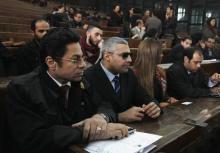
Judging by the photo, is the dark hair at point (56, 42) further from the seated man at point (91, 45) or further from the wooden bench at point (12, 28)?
the wooden bench at point (12, 28)

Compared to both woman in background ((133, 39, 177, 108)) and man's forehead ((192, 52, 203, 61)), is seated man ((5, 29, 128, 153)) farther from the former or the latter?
man's forehead ((192, 52, 203, 61))

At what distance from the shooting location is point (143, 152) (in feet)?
5.10

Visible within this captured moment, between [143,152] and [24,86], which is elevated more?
[24,86]

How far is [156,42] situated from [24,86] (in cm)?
177

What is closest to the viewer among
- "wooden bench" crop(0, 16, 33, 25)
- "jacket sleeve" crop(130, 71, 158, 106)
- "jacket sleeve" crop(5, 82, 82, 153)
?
"jacket sleeve" crop(5, 82, 82, 153)

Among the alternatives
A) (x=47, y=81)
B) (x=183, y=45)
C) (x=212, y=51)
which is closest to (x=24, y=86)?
(x=47, y=81)

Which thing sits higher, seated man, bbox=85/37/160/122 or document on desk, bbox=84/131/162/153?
seated man, bbox=85/37/160/122

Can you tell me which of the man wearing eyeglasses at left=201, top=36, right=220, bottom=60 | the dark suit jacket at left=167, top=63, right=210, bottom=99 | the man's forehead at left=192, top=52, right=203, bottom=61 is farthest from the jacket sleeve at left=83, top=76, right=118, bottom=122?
the man wearing eyeglasses at left=201, top=36, right=220, bottom=60

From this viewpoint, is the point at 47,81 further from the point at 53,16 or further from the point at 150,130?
the point at 53,16

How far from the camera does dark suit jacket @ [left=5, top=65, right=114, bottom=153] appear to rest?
1.65 metres

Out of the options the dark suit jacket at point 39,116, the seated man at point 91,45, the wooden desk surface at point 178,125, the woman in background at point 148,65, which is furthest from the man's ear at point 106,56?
the seated man at point 91,45

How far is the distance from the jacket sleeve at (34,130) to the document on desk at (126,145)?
0.38 ft

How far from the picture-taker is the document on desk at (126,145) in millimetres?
1542

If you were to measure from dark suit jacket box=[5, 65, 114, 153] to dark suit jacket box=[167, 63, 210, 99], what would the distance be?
1.86 meters
